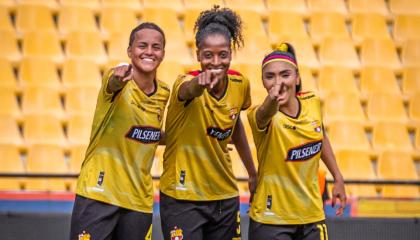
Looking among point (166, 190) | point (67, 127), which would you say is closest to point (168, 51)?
point (67, 127)

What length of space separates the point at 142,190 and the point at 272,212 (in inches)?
29.8

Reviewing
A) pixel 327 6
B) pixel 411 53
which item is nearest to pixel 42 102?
pixel 327 6

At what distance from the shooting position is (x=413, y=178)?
9109mm

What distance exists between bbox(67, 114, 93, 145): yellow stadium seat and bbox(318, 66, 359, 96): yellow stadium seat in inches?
104

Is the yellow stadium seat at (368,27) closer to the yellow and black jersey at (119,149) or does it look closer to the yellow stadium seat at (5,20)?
the yellow stadium seat at (5,20)

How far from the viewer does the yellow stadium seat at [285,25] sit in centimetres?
1022

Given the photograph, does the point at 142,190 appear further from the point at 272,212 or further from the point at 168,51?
the point at 168,51

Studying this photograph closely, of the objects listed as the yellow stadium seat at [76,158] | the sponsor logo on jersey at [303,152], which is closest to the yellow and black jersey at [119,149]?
the sponsor logo on jersey at [303,152]

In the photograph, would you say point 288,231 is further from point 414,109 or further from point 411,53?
point 411,53

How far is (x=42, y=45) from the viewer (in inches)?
386

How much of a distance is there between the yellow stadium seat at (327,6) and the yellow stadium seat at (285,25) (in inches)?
10.1

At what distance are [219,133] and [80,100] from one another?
4.44 metres

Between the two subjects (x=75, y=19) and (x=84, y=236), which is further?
(x=75, y=19)

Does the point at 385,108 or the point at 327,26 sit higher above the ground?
the point at 327,26
